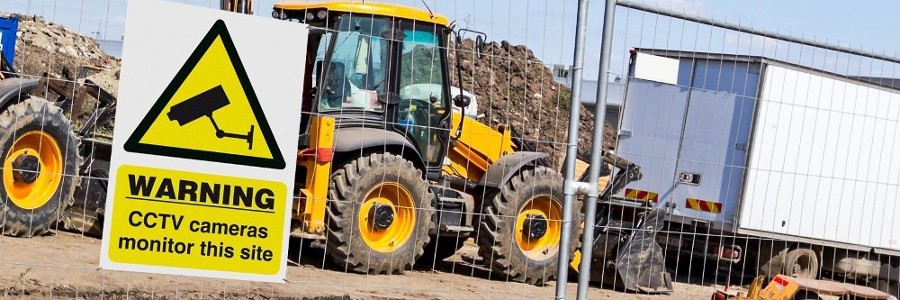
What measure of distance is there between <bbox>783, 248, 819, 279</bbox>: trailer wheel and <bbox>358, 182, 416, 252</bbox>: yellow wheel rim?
4247 millimetres

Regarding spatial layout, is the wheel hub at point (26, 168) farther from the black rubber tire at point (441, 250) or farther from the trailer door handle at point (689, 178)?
the trailer door handle at point (689, 178)

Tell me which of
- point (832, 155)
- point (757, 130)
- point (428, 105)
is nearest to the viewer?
point (832, 155)

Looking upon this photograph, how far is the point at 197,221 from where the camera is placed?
6.05m

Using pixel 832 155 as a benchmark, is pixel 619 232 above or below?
below

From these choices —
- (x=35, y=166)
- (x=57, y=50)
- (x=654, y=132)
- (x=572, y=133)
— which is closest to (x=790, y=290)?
(x=654, y=132)

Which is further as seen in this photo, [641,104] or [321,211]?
[641,104]

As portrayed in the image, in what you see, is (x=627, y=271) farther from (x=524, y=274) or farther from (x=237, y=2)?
(x=237, y=2)

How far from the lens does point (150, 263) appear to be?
6.00 metres

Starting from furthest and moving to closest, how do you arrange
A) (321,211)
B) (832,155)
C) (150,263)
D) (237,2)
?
(321,211) < (832,155) < (237,2) < (150,263)

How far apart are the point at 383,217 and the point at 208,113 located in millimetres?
5356

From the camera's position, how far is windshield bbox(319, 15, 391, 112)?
37.4 feet

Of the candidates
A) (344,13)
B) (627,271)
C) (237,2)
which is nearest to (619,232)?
(627,271)

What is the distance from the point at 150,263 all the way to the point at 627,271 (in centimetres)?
685

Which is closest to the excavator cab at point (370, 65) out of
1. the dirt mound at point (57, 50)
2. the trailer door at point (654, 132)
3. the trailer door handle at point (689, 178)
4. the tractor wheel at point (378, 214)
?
the tractor wheel at point (378, 214)
